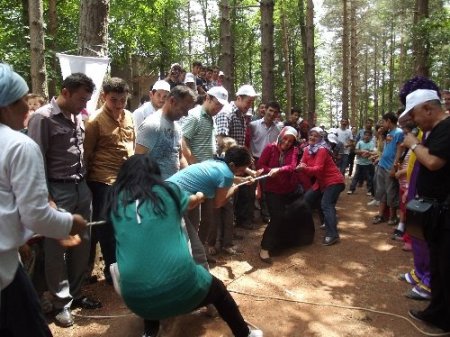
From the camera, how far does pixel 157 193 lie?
8.32 feet

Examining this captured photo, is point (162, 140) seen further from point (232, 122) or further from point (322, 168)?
point (322, 168)

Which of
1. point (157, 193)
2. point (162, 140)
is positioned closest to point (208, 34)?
point (162, 140)

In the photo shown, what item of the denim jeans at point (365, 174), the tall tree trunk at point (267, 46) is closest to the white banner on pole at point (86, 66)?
the tall tree trunk at point (267, 46)

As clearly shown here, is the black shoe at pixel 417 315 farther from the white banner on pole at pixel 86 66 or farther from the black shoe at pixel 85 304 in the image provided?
the white banner on pole at pixel 86 66

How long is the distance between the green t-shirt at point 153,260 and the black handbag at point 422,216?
2131 mm

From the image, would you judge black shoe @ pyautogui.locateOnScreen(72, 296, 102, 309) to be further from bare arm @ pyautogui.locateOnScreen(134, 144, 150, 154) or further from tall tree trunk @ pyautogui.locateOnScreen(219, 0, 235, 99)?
tall tree trunk @ pyautogui.locateOnScreen(219, 0, 235, 99)

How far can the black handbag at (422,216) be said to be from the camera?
3445 mm

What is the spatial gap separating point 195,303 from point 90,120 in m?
2.28

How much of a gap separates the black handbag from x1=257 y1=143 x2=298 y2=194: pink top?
2456mm

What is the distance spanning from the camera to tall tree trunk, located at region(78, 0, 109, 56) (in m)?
4.98

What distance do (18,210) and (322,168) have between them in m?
4.81

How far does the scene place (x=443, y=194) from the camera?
3457 millimetres

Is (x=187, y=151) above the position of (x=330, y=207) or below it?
above

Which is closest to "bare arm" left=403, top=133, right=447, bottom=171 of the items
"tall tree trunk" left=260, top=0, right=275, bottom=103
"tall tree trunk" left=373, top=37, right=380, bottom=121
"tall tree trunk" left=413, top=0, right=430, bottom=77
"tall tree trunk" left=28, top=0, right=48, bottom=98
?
"tall tree trunk" left=260, top=0, right=275, bottom=103
